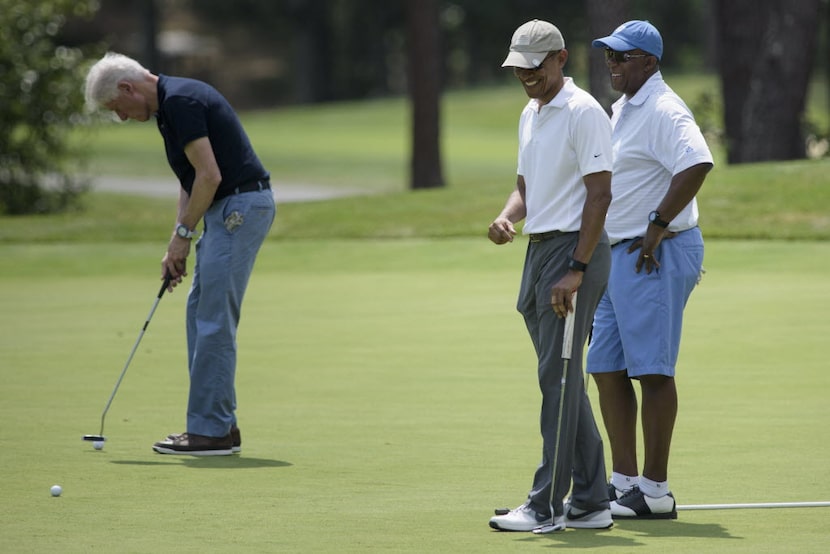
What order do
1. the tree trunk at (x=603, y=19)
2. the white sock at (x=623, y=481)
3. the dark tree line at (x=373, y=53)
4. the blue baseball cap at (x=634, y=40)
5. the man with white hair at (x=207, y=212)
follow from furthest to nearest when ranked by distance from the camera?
the dark tree line at (x=373, y=53), the tree trunk at (x=603, y=19), the man with white hair at (x=207, y=212), the white sock at (x=623, y=481), the blue baseball cap at (x=634, y=40)

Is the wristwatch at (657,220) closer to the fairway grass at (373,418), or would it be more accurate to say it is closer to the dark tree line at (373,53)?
the fairway grass at (373,418)

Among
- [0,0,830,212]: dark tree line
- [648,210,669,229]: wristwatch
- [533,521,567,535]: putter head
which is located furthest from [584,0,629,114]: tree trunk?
[533,521,567,535]: putter head

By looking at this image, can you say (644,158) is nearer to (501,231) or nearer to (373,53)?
(501,231)

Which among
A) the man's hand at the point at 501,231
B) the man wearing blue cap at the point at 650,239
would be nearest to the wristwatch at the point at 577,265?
the man's hand at the point at 501,231

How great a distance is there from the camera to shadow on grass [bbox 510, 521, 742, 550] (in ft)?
18.7

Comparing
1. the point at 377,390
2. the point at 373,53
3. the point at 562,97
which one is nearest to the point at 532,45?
the point at 562,97

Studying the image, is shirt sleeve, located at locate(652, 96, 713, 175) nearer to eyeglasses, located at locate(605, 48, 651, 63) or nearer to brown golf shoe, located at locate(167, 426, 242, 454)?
eyeglasses, located at locate(605, 48, 651, 63)

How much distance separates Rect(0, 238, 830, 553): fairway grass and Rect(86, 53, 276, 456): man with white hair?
28 cm

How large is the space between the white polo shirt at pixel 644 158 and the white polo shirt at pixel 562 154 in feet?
1.39

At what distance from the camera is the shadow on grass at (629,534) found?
571 cm

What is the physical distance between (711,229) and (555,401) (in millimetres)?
12203

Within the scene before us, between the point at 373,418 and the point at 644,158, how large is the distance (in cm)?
278

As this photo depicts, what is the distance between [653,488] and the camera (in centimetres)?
620

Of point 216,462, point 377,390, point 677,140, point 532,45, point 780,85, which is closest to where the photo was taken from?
point 532,45
